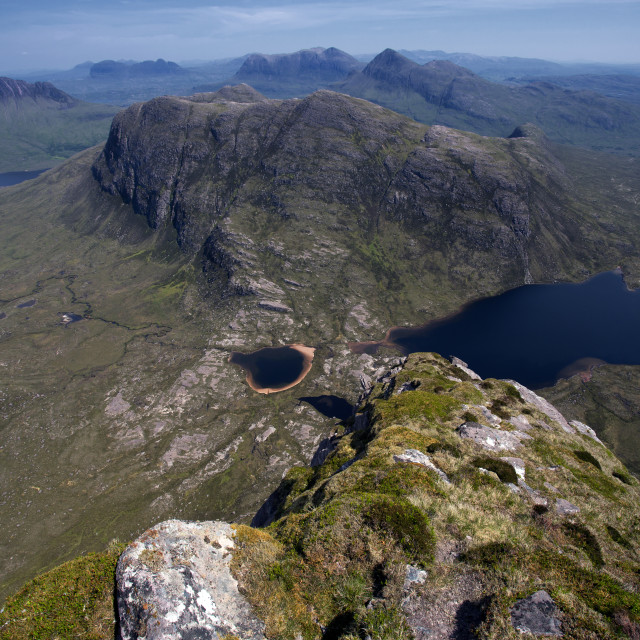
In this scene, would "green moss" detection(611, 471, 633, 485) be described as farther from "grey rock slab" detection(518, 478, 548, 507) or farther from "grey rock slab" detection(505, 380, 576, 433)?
"grey rock slab" detection(518, 478, 548, 507)

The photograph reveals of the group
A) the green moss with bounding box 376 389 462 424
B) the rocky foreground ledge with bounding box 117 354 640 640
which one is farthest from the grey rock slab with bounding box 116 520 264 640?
the green moss with bounding box 376 389 462 424

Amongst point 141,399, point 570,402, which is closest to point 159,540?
point 141,399

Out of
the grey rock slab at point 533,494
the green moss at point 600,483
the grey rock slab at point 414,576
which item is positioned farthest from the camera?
the green moss at point 600,483

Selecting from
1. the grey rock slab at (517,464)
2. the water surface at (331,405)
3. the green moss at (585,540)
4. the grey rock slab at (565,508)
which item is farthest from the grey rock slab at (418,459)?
the water surface at (331,405)

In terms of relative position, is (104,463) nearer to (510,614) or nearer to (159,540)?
(159,540)

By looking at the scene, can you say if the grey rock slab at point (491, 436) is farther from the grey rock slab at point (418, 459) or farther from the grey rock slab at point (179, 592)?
the grey rock slab at point (179, 592)

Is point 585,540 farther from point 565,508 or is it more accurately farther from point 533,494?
point 533,494
